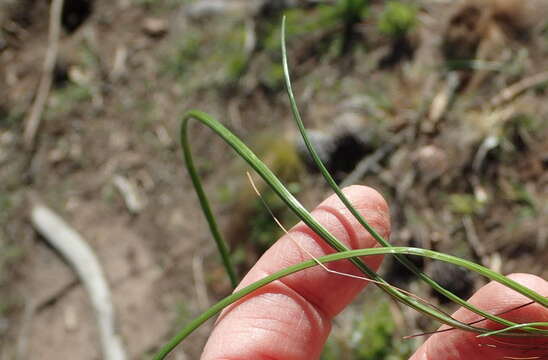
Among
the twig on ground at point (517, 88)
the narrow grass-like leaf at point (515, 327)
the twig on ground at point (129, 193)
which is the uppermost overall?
the twig on ground at point (517, 88)

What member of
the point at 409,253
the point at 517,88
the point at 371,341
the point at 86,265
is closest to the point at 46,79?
the point at 86,265

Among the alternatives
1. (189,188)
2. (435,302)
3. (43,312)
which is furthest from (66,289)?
(435,302)

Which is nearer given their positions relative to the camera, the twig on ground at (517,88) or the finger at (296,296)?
the finger at (296,296)

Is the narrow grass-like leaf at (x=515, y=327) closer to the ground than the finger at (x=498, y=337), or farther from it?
farther from it

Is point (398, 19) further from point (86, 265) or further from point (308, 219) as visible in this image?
point (86, 265)

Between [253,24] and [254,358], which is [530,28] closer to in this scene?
[253,24]

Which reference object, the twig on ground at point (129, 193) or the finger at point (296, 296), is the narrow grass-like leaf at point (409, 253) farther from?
the twig on ground at point (129, 193)

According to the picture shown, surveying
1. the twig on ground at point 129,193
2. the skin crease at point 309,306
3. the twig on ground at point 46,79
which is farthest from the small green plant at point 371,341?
the twig on ground at point 46,79

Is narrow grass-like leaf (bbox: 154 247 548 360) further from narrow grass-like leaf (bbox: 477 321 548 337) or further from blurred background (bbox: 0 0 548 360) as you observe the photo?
blurred background (bbox: 0 0 548 360)
